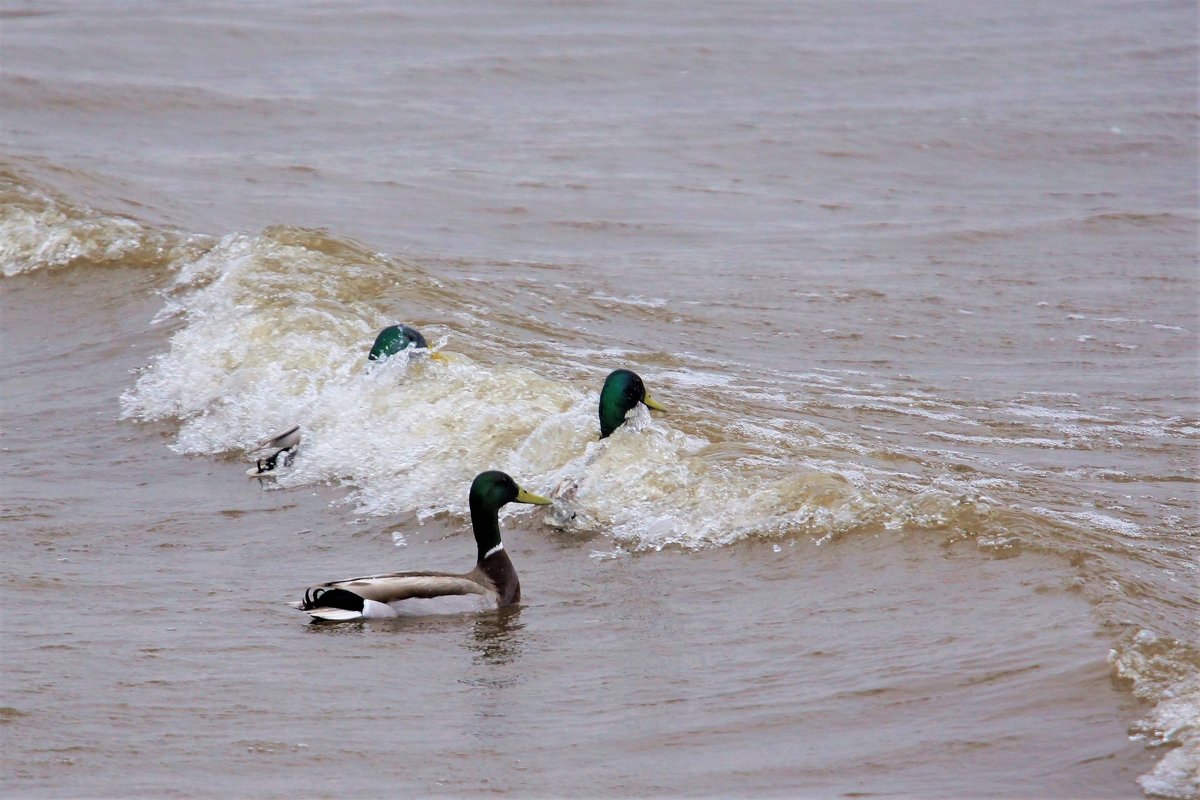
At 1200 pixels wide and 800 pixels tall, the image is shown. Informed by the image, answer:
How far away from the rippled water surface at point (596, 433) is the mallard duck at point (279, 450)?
0.15 m

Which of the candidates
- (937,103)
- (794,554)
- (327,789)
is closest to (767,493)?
(794,554)

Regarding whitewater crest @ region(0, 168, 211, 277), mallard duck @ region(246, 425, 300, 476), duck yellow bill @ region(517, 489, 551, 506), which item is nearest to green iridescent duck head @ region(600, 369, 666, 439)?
duck yellow bill @ region(517, 489, 551, 506)

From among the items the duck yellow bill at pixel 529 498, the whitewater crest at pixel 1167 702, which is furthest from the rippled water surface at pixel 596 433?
the duck yellow bill at pixel 529 498

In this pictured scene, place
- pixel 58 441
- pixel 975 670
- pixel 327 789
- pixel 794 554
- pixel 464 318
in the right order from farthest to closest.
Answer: pixel 464 318 < pixel 58 441 < pixel 794 554 < pixel 975 670 < pixel 327 789

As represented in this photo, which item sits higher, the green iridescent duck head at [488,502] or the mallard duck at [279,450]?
the green iridescent duck head at [488,502]

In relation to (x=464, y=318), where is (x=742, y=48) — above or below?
above

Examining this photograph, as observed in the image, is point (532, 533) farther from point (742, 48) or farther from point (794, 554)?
point (742, 48)

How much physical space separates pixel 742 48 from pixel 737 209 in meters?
9.74

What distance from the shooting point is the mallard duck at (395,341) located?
34.7ft

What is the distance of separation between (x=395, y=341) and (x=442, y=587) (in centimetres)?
364

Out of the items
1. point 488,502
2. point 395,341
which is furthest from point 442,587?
point 395,341

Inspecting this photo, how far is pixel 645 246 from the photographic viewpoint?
1672 cm

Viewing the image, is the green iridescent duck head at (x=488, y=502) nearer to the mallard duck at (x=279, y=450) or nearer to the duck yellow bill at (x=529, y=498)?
the duck yellow bill at (x=529, y=498)

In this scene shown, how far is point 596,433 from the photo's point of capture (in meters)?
9.55
